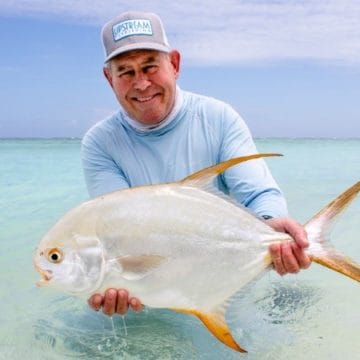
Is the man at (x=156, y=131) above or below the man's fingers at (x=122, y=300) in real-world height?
above

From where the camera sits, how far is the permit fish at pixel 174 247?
67.3 inches

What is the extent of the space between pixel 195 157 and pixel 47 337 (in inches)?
45.0

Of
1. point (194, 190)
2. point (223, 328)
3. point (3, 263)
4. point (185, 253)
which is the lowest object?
point (3, 263)

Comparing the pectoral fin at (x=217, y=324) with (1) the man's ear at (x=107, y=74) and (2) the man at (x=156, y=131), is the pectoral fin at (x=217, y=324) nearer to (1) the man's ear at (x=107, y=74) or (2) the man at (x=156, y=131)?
(2) the man at (x=156, y=131)

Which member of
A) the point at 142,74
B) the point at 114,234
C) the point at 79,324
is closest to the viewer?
the point at 114,234

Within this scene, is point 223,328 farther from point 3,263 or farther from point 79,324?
point 3,263

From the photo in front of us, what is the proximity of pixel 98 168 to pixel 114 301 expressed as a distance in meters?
1.05

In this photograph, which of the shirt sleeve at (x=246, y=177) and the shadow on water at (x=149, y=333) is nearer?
the shirt sleeve at (x=246, y=177)

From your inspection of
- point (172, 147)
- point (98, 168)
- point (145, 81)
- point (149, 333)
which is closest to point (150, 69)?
point (145, 81)

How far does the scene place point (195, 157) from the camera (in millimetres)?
2719

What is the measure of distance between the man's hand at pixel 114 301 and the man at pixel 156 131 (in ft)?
2.36

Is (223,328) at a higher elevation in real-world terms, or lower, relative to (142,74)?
lower

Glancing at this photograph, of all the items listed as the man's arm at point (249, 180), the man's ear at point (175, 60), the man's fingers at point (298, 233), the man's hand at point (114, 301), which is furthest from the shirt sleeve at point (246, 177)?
the man's hand at point (114, 301)

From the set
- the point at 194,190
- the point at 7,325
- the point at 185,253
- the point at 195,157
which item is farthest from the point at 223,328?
the point at 7,325
